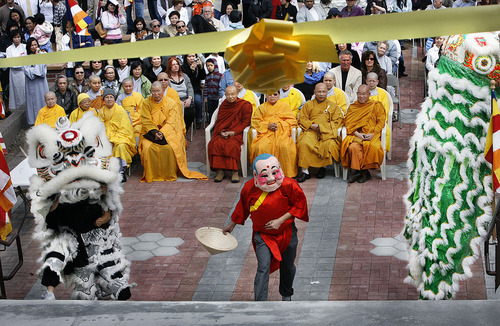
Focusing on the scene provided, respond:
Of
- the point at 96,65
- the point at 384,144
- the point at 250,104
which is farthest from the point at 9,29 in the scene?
the point at 384,144

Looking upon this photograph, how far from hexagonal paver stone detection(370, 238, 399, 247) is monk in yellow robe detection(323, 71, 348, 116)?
9.76 ft

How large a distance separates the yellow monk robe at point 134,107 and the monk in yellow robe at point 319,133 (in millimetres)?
2641

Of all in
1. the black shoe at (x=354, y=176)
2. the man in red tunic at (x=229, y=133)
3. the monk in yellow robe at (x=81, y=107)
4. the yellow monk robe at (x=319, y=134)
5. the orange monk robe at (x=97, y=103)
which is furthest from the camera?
the orange monk robe at (x=97, y=103)

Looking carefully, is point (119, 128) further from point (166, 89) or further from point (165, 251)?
point (165, 251)

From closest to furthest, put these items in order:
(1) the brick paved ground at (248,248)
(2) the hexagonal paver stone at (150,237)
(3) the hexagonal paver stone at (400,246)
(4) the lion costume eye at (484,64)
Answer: (4) the lion costume eye at (484,64) < (1) the brick paved ground at (248,248) < (3) the hexagonal paver stone at (400,246) < (2) the hexagonal paver stone at (150,237)

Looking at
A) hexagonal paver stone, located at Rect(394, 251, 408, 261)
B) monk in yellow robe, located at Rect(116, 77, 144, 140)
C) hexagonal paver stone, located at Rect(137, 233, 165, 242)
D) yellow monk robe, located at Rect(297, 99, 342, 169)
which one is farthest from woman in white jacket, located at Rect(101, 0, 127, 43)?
hexagonal paver stone, located at Rect(394, 251, 408, 261)

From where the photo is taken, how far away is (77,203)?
6.34 metres

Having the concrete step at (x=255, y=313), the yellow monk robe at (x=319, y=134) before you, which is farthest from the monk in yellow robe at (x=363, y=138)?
the concrete step at (x=255, y=313)

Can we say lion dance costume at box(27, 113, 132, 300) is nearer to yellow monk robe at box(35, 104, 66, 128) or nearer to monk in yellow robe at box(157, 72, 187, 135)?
yellow monk robe at box(35, 104, 66, 128)

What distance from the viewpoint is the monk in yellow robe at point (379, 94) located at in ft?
36.3

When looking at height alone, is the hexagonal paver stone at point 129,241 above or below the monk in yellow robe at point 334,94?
below

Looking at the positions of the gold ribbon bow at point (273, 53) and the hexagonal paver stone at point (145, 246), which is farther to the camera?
the hexagonal paver stone at point (145, 246)

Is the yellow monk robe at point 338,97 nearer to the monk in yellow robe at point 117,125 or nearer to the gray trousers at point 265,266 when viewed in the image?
the monk in yellow robe at point 117,125

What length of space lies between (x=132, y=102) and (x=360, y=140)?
3.72 m
